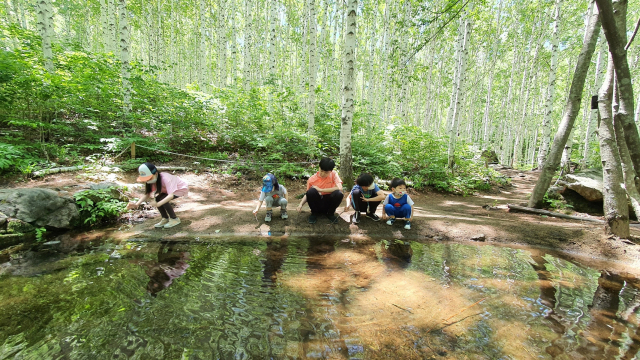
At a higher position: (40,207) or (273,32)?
(273,32)

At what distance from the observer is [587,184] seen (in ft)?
20.8

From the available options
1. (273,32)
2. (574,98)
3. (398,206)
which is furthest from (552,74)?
(398,206)

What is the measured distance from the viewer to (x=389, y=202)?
16.0ft

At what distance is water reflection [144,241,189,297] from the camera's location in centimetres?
276

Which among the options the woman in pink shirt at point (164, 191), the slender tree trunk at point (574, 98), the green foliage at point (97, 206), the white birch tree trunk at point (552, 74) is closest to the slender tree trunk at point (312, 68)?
the woman in pink shirt at point (164, 191)

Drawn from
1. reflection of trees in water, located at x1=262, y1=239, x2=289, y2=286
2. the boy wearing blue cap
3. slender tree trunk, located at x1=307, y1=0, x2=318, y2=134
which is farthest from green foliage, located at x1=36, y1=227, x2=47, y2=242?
slender tree trunk, located at x1=307, y1=0, x2=318, y2=134

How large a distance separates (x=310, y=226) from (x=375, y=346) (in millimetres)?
2970

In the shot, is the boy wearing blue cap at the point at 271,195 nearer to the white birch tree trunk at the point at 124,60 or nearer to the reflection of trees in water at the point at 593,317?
the reflection of trees in water at the point at 593,317

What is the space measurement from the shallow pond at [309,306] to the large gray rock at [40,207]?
3.60 ft

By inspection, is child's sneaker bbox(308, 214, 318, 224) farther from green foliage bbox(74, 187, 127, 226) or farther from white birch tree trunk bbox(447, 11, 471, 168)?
white birch tree trunk bbox(447, 11, 471, 168)

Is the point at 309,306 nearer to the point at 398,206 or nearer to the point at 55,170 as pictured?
the point at 398,206

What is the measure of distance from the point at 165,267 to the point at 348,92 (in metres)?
5.81

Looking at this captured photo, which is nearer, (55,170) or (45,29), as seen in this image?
(55,170)

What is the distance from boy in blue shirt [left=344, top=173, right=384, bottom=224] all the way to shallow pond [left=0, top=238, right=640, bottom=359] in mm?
1318
